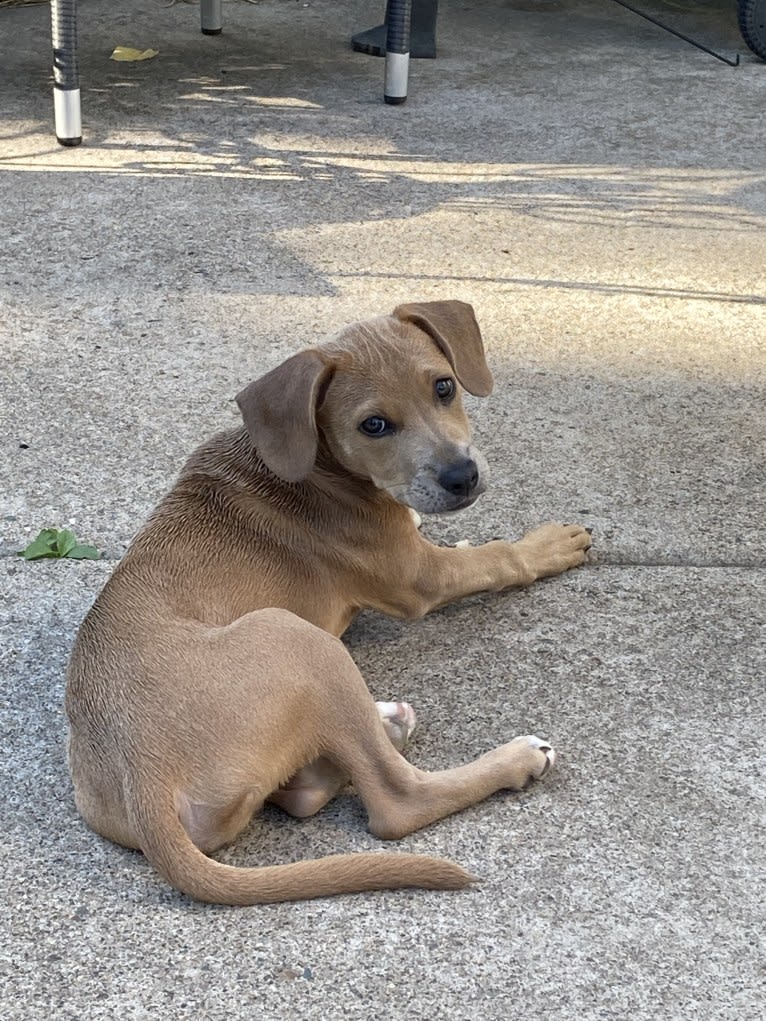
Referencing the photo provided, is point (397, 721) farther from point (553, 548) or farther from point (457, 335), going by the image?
point (457, 335)

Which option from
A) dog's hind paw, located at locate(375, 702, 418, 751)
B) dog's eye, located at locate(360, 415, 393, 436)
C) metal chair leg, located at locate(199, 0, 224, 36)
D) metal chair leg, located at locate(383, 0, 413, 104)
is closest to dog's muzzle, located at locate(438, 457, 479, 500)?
dog's eye, located at locate(360, 415, 393, 436)

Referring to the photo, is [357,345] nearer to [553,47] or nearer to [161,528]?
[161,528]

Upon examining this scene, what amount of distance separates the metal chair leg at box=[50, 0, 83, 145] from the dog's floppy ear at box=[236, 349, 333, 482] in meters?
3.61

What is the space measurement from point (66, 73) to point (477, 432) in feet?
9.88

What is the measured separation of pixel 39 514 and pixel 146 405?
70cm

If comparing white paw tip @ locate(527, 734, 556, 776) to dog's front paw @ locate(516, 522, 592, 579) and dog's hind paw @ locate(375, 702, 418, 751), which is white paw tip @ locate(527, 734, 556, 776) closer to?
dog's hind paw @ locate(375, 702, 418, 751)

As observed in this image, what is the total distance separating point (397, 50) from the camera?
699 cm

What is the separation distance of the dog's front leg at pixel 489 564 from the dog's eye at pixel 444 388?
0.40m

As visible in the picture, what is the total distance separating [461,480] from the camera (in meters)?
3.19

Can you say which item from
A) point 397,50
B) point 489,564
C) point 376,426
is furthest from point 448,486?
point 397,50

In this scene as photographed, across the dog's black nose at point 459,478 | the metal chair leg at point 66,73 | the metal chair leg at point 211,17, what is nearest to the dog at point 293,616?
the dog's black nose at point 459,478

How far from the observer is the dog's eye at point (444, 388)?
3311 millimetres

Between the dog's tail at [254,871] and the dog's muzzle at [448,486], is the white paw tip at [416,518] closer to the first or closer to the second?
the dog's muzzle at [448,486]

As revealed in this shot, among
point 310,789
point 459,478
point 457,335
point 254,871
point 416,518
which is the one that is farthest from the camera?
point 416,518
